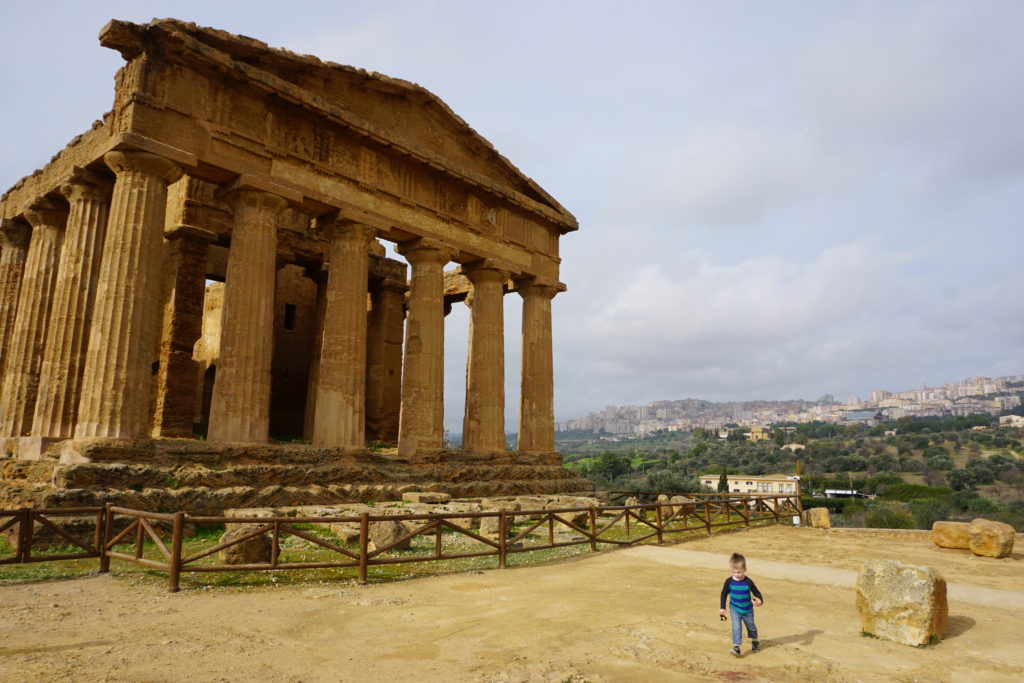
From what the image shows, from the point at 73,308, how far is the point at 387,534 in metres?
Answer: 10.4

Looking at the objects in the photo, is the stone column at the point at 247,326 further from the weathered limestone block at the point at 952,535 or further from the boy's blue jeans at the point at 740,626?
the weathered limestone block at the point at 952,535

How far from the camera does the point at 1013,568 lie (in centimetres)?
1354

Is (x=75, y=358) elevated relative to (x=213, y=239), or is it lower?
lower

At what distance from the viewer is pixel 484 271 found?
75.8ft

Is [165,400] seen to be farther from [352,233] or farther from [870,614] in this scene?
[870,614]

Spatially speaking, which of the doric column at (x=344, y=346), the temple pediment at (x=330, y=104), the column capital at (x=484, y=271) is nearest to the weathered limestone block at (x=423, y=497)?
the doric column at (x=344, y=346)

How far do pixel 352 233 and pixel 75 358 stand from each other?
25.0 ft

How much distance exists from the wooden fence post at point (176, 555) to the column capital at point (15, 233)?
55.5 ft

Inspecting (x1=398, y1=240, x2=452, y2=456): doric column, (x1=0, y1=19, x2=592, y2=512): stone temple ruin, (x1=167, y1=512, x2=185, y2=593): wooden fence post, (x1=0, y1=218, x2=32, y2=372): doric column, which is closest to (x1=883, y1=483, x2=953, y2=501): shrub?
(x1=0, y1=19, x2=592, y2=512): stone temple ruin

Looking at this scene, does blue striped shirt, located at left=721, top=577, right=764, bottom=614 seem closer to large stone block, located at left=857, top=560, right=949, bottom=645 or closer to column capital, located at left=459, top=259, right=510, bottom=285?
large stone block, located at left=857, top=560, right=949, bottom=645

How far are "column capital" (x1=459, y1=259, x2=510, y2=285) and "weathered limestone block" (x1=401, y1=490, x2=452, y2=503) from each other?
8623 mm

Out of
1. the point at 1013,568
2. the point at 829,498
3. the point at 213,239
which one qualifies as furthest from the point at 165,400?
the point at 829,498

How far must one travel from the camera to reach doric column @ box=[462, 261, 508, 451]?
2239 cm

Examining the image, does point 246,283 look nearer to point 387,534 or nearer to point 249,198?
point 249,198
